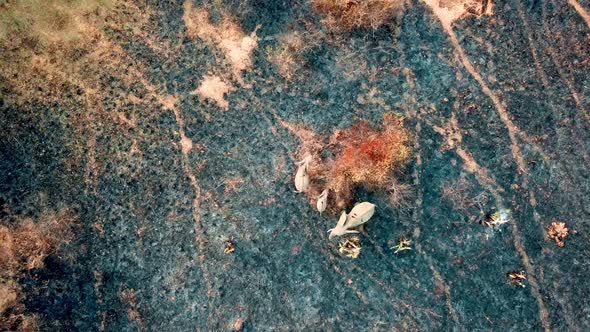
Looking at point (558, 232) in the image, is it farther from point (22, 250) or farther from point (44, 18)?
point (44, 18)

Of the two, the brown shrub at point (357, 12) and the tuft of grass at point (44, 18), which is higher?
the brown shrub at point (357, 12)

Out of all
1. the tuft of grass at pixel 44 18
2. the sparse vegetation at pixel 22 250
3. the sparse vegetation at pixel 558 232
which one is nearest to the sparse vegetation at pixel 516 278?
the sparse vegetation at pixel 558 232

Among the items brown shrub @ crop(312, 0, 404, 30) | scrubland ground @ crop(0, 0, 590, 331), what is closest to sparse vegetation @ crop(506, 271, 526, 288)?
scrubland ground @ crop(0, 0, 590, 331)

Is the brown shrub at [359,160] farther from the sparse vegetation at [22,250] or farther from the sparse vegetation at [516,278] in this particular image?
the sparse vegetation at [22,250]

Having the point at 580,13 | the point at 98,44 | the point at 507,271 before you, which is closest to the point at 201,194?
the point at 98,44

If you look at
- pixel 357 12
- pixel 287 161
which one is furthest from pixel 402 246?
pixel 357 12

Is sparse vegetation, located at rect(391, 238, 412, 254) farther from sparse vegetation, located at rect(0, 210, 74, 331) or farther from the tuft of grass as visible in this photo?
the tuft of grass
